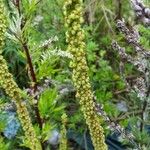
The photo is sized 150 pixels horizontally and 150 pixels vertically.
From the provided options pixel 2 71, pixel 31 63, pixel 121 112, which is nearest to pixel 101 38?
pixel 121 112

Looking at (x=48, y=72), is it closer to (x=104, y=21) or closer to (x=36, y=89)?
(x=36, y=89)

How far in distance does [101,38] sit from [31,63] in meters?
2.33

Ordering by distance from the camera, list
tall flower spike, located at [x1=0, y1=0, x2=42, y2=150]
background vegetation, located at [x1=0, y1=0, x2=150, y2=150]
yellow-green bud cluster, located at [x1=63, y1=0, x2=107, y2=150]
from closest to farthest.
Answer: yellow-green bud cluster, located at [x1=63, y1=0, x2=107, y2=150] → tall flower spike, located at [x1=0, y1=0, x2=42, y2=150] → background vegetation, located at [x1=0, y1=0, x2=150, y2=150]

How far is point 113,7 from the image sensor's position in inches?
192

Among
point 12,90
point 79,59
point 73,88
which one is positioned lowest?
point 73,88

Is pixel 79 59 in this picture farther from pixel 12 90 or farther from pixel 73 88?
pixel 73 88

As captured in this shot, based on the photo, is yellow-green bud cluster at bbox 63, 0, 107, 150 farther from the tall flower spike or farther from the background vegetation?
the background vegetation

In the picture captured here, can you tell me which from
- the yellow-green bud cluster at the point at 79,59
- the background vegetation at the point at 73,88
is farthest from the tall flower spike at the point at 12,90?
the background vegetation at the point at 73,88

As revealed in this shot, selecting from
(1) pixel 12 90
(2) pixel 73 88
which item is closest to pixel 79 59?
(1) pixel 12 90

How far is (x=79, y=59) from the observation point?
61.0 inches

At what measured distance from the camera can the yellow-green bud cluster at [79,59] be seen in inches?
57.3

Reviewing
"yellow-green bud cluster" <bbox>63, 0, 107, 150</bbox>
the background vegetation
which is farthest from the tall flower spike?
the background vegetation

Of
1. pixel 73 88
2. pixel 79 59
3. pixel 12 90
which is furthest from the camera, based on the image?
pixel 73 88

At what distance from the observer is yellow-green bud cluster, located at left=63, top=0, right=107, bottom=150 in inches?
57.3
